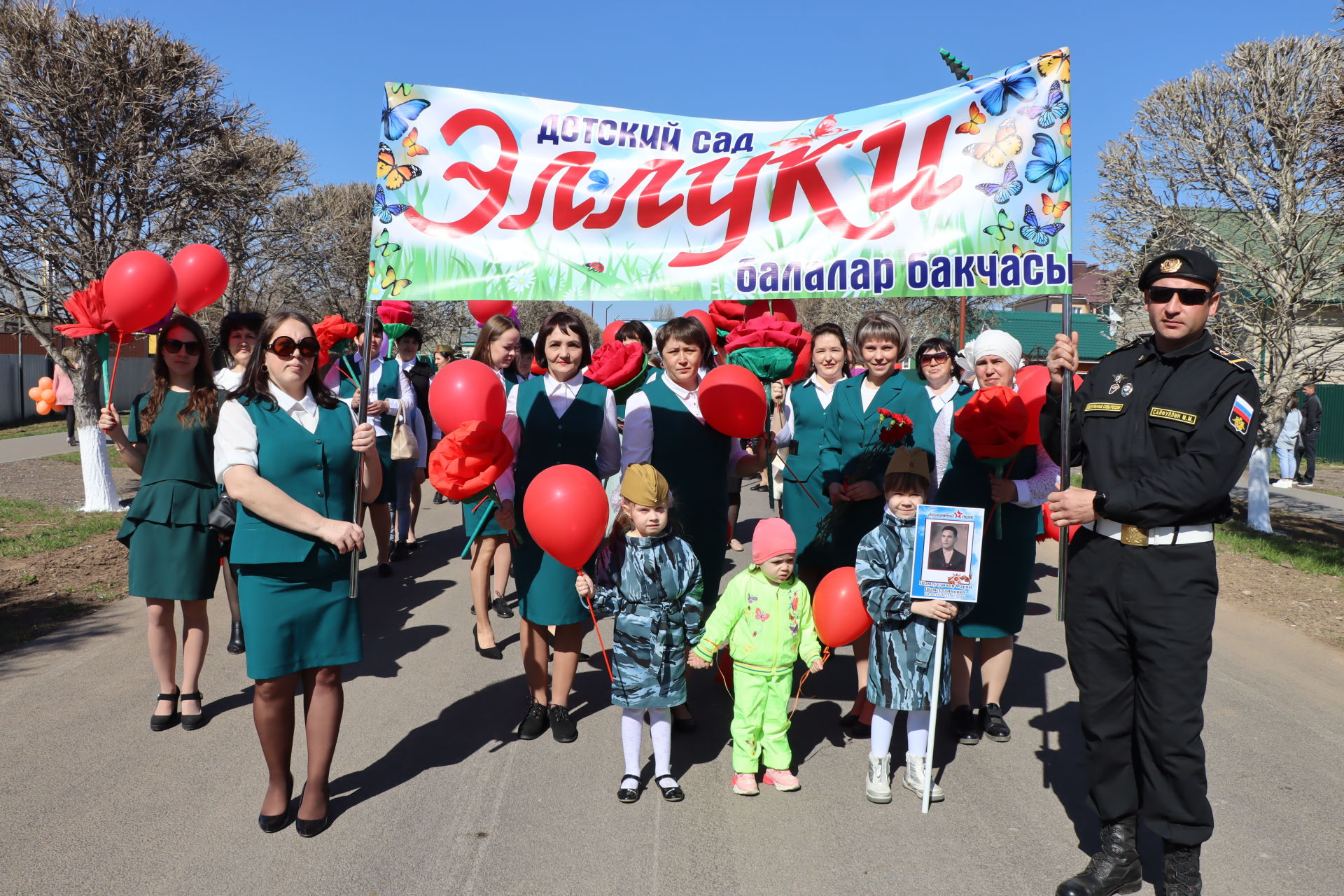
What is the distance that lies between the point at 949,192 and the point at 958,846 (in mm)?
2611

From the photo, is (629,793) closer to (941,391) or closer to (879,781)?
(879,781)

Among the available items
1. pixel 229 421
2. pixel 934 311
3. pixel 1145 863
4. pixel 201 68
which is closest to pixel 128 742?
pixel 229 421

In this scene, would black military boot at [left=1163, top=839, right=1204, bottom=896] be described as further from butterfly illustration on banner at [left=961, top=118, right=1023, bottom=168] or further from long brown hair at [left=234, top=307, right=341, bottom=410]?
long brown hair at [left=234, top=307, right=341, bottom=410]

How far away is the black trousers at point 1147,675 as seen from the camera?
10.0ft

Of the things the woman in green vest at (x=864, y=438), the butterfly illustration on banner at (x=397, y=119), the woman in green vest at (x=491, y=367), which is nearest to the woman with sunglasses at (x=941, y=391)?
the woman in green vest at (x=864, y=438)

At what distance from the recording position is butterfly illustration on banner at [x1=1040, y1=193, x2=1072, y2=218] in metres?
3.66

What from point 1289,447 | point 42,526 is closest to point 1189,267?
point 42,526

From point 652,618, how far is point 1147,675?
1.85 m

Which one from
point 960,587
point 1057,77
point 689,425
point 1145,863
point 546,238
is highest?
point 1057,77

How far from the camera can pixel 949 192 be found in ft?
12.6

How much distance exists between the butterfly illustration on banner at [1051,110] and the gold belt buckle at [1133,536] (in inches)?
65.5

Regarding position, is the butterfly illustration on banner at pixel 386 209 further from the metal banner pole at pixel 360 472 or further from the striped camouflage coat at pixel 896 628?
the striped camouflage coat at pixel 896 628

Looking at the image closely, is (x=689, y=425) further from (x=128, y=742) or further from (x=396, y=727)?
(x=128, y=742)

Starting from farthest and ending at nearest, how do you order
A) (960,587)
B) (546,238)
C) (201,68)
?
(201,68), (546,238), (960,587)
